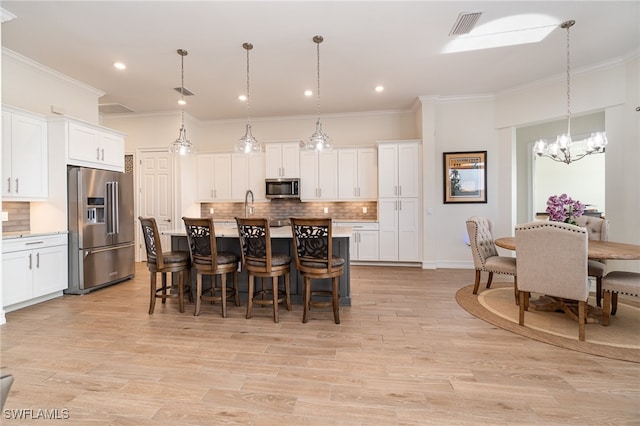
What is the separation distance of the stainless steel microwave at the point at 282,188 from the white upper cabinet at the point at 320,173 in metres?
0.24

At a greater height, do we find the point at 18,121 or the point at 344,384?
the point at 18,121

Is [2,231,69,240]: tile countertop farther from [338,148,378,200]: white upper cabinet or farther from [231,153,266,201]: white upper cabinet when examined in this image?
[338,148,378,200]: white upper cabinet

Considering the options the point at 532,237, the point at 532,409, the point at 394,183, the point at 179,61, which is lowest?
the point at 532,409

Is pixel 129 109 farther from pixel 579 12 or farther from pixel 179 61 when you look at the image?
pixel 579 12

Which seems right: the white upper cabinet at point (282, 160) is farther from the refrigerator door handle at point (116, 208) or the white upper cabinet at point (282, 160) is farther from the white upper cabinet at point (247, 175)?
the refrigerator door handle at point (116, 208)

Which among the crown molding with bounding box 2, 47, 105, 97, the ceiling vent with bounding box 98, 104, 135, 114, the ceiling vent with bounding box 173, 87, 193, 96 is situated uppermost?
the ceiling vent with bounding box 98, 104, 135, 114

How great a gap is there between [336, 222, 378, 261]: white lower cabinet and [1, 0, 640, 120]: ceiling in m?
2.38

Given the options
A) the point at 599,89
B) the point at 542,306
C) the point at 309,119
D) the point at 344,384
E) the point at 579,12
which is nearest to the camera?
the point at 344,384

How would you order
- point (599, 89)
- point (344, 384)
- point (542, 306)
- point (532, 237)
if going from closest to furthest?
point (344, 384), point (532, 237), point (542, 306), point (599, 89)

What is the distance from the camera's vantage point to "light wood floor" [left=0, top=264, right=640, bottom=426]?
175cm

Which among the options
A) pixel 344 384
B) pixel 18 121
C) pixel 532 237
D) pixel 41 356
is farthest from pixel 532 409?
pixel 18 121

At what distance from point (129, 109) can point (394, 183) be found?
534 cm

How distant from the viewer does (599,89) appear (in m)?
4.26

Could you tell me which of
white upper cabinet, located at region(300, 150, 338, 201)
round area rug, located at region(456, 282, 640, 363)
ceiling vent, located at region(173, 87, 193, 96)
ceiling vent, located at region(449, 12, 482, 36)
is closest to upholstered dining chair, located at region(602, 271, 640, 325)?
round area rug, located at region(456, 282, 640, 363)
